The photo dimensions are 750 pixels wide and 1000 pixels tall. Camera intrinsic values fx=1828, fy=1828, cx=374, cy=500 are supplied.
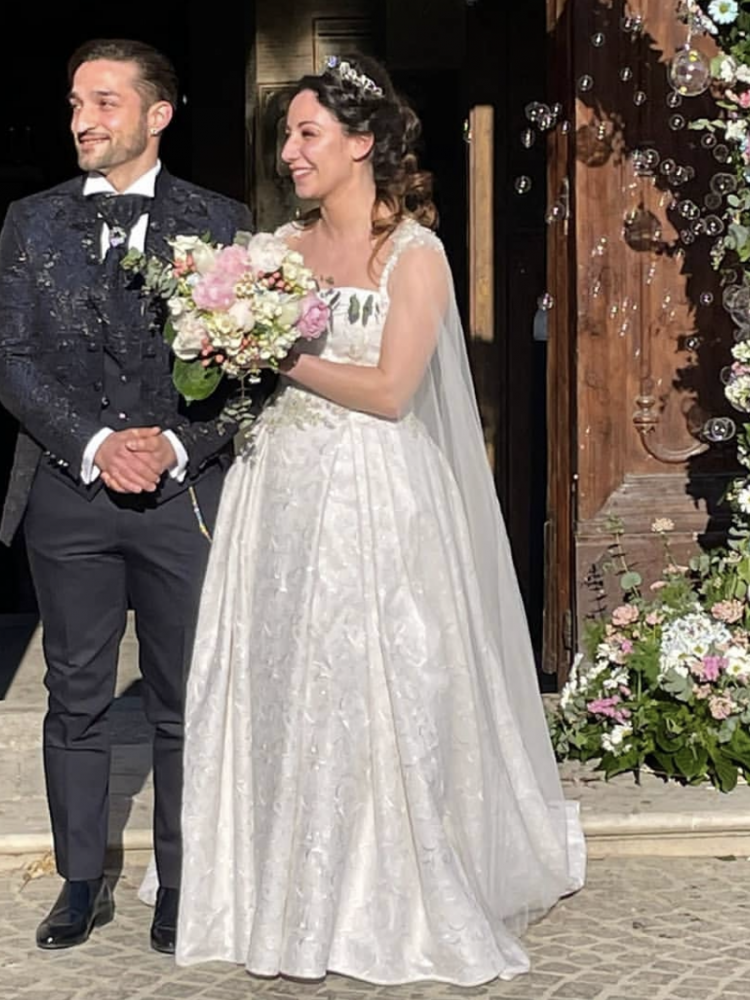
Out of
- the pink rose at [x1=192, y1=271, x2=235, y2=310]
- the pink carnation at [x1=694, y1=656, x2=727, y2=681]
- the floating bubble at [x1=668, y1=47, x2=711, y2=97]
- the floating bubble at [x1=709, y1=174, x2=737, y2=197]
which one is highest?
the floating bubble at [x1=668, y1=47, x2=711, y2=97]

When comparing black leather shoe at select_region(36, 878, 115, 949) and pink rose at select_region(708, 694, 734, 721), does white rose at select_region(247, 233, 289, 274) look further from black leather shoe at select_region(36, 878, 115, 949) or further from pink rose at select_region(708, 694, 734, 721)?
pink rose at select_region(708, 694, 734, 721)

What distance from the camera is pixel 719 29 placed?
5227 mm

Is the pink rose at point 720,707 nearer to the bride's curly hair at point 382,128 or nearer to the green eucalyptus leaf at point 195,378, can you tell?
the bride's curly hair at point 382,128

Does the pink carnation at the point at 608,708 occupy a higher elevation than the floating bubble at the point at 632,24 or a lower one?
lower

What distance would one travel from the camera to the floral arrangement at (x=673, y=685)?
5406 millimetres

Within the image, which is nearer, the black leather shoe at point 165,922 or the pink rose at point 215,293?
the pink rose at point 215,293

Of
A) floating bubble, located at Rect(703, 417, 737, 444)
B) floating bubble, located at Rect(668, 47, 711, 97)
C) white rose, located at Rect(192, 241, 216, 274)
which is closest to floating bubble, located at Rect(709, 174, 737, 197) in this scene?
floating bubble, located at Rect(668, 47, 711, 97)

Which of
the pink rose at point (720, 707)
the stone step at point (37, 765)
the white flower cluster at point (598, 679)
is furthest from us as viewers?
the white flower cluster at point (598, 679)

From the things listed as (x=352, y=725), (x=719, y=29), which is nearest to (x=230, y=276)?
(x=352, y=725)

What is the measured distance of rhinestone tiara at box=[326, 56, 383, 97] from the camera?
411cm

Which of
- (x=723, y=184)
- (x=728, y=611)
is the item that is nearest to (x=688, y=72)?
(x=723, y=184)

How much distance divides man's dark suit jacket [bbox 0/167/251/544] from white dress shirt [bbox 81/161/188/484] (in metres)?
0.02


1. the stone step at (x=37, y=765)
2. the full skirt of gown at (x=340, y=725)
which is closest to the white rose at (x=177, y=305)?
the full skirt of gown at (x=340, y=725)

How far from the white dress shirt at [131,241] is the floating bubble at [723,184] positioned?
203 centimetres
